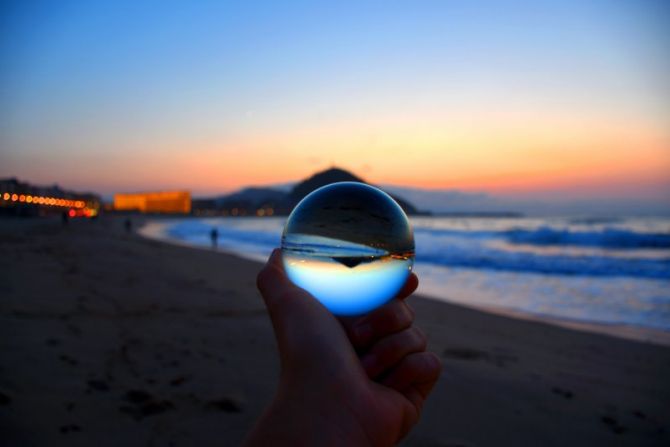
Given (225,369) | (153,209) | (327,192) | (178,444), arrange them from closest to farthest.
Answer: (327,192) < (178,444) < (225,369) < (153,209)

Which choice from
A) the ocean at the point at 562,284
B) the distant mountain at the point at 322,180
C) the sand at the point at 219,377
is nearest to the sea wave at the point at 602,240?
the ocean at the point at 562,284

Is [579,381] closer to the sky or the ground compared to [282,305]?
closer to the ground

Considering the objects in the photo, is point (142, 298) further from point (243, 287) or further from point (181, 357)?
point (181, 357)

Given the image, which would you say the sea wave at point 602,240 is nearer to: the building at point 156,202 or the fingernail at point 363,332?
the fingernail at point 363,332

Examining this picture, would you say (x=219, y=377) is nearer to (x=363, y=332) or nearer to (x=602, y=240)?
(x=363, y=332)

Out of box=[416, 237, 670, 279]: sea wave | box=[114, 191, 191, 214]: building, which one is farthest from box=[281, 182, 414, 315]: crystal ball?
box=[114, 191, 191, 214]: building

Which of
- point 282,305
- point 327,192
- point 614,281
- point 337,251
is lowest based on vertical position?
point 614,281

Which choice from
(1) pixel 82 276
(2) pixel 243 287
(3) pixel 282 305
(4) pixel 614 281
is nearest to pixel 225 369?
(3) pixel 282 305

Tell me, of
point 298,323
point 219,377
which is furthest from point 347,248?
point 219,377
